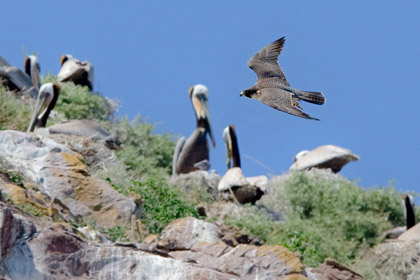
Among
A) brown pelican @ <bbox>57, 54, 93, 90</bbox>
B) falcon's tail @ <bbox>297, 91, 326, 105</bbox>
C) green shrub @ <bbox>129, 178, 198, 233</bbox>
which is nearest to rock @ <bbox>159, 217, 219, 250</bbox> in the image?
green shrub @ <bbox>129, 178, 198, 233</bbox>

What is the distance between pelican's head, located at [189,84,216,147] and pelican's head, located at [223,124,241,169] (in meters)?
0.34

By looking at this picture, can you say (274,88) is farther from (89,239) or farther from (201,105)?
(201,105)

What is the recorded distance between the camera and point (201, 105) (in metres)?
26.2

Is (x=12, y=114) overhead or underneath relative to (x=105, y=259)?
overhead

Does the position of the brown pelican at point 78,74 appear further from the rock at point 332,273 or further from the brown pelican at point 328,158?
the rock at point 332,273

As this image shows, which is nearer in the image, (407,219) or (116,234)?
(116,234)

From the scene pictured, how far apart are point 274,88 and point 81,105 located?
13.8 meters

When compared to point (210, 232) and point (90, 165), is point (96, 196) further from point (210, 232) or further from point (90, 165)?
point (90, 165)

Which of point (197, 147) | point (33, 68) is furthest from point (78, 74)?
point (197, 147)

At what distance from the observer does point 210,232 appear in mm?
14109

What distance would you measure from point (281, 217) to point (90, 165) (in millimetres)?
3616

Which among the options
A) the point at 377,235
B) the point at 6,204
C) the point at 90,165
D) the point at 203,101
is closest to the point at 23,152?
the point at 90,165

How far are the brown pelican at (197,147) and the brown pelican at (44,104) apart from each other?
2785 millimetres

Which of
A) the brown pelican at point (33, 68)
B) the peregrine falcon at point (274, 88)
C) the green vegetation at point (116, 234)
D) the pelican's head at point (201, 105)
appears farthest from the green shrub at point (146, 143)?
the peregrine falcon at point (274, 88)
